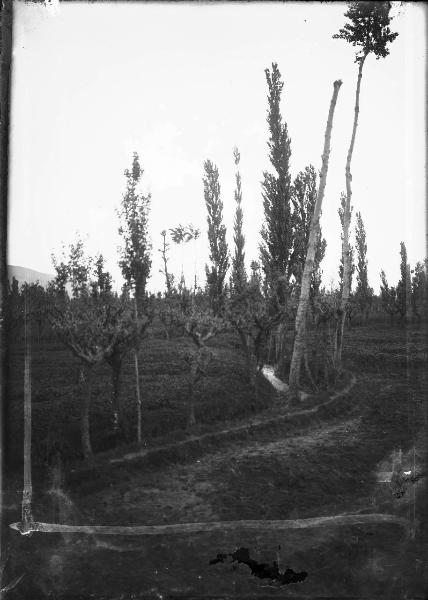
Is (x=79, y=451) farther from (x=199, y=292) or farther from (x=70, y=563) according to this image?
(x=199, y=292)

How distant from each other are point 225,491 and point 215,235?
74.8 feet

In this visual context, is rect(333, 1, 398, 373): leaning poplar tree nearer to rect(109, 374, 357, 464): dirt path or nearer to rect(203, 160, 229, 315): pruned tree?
rect(109, 374, 357, 464): dirt path

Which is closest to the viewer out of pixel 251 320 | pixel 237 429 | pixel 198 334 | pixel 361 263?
pixel 237 429

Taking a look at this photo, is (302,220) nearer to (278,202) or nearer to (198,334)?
(278,202)

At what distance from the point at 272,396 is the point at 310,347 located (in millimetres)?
8927

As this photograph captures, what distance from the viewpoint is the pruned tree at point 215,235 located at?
27.5 metres

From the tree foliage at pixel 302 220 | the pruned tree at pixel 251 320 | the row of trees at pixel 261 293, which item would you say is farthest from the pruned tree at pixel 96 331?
the tree foliage at pixel 302 220

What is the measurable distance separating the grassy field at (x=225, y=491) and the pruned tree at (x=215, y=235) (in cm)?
A: 1252

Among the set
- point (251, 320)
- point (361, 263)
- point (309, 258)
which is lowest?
point (251, 320)

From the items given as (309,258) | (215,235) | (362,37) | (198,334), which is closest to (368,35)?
(362,37)

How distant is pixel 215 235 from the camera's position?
2881 centimetres

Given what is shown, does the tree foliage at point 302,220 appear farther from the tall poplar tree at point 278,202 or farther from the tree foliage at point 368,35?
the tree foliage at point 368,35

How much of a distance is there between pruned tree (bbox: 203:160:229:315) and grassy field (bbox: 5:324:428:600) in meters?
12.5

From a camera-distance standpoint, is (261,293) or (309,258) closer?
(309,258)
